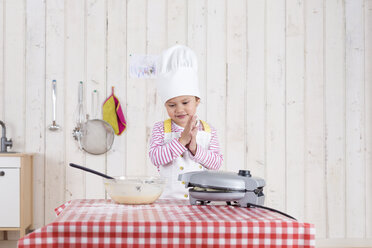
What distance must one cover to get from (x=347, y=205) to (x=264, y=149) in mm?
748

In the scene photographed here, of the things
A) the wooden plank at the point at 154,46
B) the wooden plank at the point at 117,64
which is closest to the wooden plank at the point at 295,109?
the wooden plank at the point at 154,46

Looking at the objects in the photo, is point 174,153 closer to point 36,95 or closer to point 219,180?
point 219,180

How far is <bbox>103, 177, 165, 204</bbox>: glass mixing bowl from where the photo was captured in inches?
51.7

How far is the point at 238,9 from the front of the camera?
3283 millimetres

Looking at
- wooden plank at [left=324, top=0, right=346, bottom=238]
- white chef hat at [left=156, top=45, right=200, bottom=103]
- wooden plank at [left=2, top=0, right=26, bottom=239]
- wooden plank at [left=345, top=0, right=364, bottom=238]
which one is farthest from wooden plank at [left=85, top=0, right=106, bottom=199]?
wooden plank at [left=345, top=0, right=364, bottom=238]

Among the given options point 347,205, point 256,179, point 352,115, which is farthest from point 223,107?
point 256,179

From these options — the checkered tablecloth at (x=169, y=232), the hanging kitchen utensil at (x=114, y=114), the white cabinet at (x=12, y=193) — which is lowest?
the white cabinet at (x=12, y=193)

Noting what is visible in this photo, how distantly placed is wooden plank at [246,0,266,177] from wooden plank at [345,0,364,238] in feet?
2.10

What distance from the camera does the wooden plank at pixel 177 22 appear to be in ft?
10.6

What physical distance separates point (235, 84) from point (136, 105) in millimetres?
735

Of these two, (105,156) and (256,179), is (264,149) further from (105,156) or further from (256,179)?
(256,179)

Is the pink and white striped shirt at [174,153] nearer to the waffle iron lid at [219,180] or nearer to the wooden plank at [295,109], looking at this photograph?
the waffle iron lid at [219,180]

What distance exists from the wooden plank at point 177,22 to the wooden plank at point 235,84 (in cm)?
32

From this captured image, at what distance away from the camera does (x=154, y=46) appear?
3.21 meters
